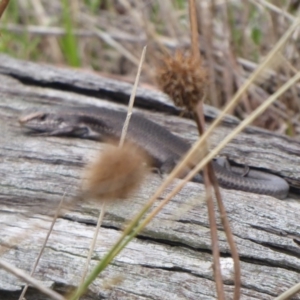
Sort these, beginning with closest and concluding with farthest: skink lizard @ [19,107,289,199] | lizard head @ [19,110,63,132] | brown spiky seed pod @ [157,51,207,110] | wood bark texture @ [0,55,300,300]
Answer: brown spiky seed pod @ [157,51,207,110], wood bark texture @ [0,55,300,300], skink lizard @ [19,107,289,199], lizard head @ [19,110,63,132]

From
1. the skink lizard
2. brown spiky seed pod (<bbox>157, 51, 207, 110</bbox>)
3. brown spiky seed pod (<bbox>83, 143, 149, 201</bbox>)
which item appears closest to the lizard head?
the skink lizard

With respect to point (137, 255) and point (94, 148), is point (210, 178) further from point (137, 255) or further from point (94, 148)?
point (94, 148)

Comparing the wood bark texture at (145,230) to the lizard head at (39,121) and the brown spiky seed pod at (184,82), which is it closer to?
the lizard head at (39,121)

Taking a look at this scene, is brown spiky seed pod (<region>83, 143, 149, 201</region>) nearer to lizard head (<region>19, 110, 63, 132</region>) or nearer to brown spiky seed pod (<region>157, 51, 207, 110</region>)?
brown spiky seed pod (<region>157, 51, 207, 110</region>)

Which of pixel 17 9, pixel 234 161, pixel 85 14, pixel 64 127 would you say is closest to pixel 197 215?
pixel 234 161

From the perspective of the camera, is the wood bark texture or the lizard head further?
the lizard head

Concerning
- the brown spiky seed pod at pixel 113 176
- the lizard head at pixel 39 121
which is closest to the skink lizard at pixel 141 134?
the lizard head at pixel 39 121
